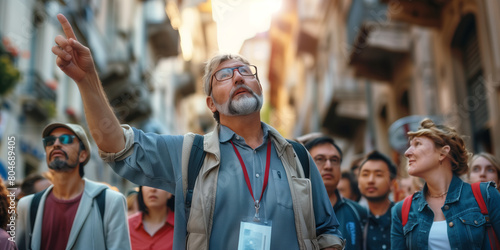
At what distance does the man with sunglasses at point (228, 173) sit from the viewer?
3.16 metres

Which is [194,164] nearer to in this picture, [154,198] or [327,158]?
[154,198]

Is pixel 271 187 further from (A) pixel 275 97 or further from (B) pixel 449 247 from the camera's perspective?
(A) pixel 275 97

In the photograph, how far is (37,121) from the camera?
1392cm

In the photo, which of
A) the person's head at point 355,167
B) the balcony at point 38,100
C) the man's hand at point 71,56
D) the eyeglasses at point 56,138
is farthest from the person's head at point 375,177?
the balcony at point 38,100

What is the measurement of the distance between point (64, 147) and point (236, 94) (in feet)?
5.59

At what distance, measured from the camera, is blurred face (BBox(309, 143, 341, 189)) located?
5.44 metres

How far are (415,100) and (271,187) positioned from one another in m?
11.7

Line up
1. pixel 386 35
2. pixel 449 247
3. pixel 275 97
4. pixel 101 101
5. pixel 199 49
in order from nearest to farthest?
pixel 101 101
pixel 449 247
pixel 386 35
pixel 199 49
pixel 275 97

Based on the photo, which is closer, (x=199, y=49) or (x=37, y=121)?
(x=37, y=121)

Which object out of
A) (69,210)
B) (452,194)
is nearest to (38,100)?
(69,210)

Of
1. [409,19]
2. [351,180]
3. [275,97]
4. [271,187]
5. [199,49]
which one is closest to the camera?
[271,187]

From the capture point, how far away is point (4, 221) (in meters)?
4.13

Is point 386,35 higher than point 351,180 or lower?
higher

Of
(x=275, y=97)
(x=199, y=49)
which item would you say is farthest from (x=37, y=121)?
(x=275, y=97)
